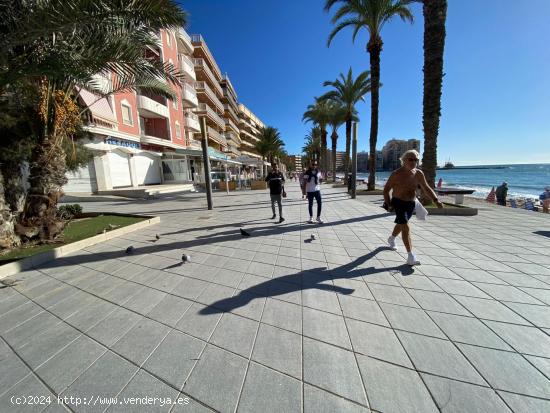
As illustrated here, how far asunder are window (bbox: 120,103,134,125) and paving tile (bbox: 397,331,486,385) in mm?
21706

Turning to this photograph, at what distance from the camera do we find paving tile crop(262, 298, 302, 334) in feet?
7.30

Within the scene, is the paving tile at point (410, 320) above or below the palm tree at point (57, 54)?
below

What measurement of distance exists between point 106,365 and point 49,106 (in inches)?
224

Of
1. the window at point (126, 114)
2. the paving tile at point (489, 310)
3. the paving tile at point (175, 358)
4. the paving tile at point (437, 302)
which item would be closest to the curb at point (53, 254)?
the paving tile at point (175, 358)

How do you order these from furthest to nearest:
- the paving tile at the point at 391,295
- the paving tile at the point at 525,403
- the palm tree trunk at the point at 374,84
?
the palm tree trunk at the point at 374,84 → the paving tile at the point at 391,295 → the paving tile at the point at 525,403

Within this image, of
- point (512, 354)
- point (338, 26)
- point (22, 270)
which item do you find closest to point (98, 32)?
point (22, 270)

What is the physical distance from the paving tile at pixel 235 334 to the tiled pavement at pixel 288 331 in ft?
0.05

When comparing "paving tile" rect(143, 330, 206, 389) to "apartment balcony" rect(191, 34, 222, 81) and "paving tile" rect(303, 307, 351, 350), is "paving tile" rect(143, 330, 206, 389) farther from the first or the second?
"apartment balcony" rect(191, 34, 222, 81)

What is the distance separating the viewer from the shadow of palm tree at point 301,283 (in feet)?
8.55

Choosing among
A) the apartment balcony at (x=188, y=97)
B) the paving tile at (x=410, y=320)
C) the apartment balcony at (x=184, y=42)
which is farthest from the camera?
the apartment balcony at (x=184, y=42)

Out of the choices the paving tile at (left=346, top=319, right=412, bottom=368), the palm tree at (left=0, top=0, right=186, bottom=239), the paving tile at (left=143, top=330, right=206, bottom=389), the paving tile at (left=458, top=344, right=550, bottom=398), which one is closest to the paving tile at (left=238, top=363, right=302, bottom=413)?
the paving tile at (left=143, top=330, right=206, bottom=389)

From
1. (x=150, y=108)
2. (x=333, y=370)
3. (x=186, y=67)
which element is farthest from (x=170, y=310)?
(x=186, y=67)

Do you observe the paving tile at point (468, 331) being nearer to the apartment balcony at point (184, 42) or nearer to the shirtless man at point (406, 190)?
the shirtless man at point (406, 190)

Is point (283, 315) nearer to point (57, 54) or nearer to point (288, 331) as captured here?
point (288, 331)
